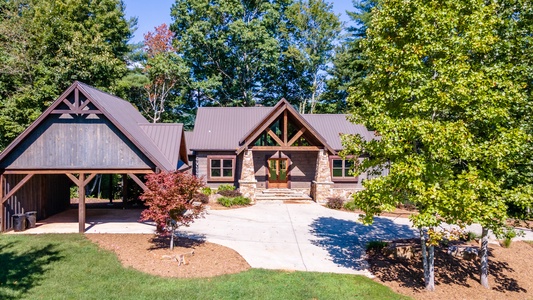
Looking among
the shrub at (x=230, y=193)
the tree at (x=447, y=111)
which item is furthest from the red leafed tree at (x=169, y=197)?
the shrub at (x=230, y=193)

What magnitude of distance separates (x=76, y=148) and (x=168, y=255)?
6.60 m

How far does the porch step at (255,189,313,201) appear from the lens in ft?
73.2

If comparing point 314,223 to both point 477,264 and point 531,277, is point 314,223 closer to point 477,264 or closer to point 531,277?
point 477,264

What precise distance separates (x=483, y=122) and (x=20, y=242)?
52.6 feet

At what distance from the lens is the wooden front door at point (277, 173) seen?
24094mm

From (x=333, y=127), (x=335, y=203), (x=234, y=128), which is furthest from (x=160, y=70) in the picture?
(x=335, y=203)

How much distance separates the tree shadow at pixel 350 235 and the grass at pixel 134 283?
173 centimetres

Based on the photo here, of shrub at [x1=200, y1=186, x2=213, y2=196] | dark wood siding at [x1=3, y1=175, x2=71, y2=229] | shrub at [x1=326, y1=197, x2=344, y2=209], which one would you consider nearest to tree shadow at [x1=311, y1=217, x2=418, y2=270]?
shrub at [x1=326, y1=197, x2=344, y2=209]

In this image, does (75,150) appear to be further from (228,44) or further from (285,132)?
(228,44)

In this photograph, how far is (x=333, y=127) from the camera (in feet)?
85.3

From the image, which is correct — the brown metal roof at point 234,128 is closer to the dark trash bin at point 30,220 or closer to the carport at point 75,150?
the carport at point 75,150

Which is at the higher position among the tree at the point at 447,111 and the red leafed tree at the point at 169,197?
the tree at the point at 447,111

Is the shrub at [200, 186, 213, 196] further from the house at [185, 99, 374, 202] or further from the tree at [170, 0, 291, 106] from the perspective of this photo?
the tree at [170, 0, 291, 106]

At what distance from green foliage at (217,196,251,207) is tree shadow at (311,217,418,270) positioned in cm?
549
